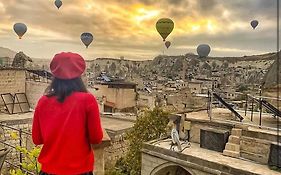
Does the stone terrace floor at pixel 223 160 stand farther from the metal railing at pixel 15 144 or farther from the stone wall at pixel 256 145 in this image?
the metal railing at pixel 15 144

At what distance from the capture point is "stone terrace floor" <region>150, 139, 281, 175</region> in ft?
28.9

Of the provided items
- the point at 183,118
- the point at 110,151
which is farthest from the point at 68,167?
the point at 110,151

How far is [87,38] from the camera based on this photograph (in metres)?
22.9

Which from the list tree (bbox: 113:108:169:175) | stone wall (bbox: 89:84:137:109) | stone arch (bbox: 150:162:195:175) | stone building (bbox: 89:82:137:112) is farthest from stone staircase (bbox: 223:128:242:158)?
stone wall (bbox: 89:84:137:109)

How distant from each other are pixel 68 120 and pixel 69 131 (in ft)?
0.24

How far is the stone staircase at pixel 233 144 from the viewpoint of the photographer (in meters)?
9.89

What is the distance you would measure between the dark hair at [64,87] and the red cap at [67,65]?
37 millimetres

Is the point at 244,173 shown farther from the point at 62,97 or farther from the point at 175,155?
the point at 62,97

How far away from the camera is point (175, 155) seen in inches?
401

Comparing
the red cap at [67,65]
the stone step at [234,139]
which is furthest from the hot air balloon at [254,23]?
the red cap at [67,65]

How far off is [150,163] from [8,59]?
16.1 metres

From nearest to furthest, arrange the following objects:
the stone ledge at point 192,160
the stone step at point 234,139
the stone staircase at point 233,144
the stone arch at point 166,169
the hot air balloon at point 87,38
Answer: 1. the stone ledge at point 192,160
2. the stone staircase at point 233,144
3. the stone step at point 234,139
4. the stone arch at point 166,169
5. the hot air balloon at point 87,38

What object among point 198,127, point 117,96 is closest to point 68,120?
point 198,127

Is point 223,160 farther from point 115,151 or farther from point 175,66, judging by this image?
point 175,66
